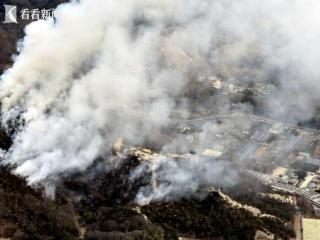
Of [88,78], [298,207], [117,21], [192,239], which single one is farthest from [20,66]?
[298,207]

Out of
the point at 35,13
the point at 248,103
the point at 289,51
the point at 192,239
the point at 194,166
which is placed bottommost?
the point at 192,239

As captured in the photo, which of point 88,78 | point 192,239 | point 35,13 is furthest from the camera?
point 35,13

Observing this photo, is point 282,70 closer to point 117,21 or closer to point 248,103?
point 248,103

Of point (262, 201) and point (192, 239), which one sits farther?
point (262, 201)

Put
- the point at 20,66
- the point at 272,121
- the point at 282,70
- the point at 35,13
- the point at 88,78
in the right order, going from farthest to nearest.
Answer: the point at 35,13 → the point at 282,70 → the point at 272,121 → the point at 88,78 → the point at 20,66

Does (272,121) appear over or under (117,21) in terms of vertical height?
under

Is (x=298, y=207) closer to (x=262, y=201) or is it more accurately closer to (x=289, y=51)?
(x=262, y=201)

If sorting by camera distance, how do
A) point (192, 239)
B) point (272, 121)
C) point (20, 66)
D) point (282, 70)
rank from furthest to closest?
1. point (282, 70)
2. point (272, 121)
3. point (20, 66)
4. point (192, 239)

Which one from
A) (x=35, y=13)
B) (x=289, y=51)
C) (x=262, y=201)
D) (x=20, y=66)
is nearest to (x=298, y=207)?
(x=262, y=201)

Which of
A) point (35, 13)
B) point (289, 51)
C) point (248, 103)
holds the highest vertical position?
point (35, 13)
